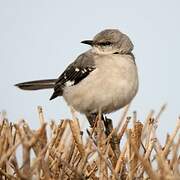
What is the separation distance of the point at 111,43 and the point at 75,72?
0.53 metres

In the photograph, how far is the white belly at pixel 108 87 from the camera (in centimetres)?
452

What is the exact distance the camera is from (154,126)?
276cm

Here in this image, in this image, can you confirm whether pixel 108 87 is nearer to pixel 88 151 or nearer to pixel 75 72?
pixel 75 72

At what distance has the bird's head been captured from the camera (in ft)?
16.8

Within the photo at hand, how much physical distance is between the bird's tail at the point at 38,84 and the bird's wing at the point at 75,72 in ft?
1.28

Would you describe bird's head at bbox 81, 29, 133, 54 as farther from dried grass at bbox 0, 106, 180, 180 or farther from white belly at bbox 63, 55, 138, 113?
dried grass at bbox 0, 106, 180, 180

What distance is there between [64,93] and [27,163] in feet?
11.4

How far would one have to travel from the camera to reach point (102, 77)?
4582 mm

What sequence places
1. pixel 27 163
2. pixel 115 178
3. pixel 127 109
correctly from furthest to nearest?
pixel 127 109 → pixel 115 178 → pixel 27 163

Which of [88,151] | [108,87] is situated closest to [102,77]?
[108,87]

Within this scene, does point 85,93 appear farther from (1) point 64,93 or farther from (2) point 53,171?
(2) point 53,171

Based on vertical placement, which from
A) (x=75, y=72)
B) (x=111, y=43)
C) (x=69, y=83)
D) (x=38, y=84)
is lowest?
(x=38, y=84)

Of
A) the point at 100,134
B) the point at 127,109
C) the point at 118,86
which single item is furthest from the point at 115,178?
the point at 118,86

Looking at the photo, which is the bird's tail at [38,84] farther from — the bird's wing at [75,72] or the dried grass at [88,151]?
the dried grass at [88,151]
